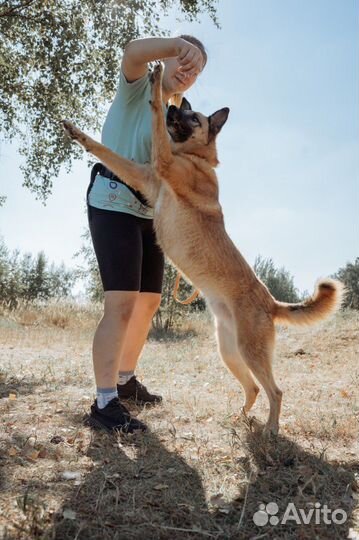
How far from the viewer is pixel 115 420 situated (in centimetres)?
339

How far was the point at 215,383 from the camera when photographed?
5469 millimetres

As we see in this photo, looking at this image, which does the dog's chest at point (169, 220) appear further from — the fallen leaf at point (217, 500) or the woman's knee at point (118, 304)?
the fallen leaf at point (217, 500)

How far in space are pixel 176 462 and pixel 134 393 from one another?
1.42m

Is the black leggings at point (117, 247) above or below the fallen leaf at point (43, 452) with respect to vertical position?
above

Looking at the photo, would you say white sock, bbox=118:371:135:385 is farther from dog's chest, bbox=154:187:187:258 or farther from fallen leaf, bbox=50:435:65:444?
dog's chest, bbox=154:187:187:258

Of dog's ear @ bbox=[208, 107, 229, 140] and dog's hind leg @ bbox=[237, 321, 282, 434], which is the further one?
dog's ear @ bbox=[208, 107, 229, 140]

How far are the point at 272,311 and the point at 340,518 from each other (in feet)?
5.35

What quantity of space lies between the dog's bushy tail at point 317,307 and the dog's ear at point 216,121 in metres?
1.56

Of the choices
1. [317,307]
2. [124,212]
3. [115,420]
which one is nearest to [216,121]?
[124,212]

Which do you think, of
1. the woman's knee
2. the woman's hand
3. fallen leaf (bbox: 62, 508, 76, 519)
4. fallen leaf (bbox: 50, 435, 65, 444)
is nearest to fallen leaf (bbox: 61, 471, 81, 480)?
Result: fallen leaf (bbox: 62, 508, 76, 519)

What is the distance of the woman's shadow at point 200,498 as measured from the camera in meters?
2.10

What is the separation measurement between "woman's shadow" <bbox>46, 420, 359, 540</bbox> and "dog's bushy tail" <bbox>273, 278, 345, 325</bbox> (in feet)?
3.15

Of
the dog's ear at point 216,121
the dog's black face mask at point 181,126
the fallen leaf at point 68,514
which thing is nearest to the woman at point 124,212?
the dog's black face mask at point 181,126

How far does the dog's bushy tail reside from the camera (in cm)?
371
